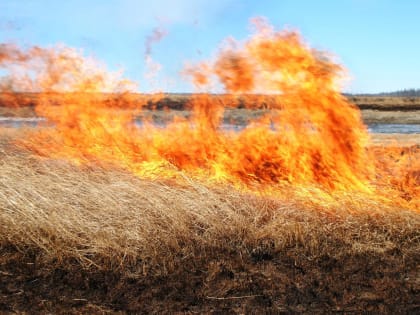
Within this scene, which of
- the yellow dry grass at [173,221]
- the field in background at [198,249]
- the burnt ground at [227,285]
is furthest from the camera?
the yellow dry grass at [173,221]

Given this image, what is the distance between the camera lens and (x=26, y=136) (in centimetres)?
1248

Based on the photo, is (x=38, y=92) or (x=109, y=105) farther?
(x=38, y=92)

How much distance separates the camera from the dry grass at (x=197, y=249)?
20.3ft

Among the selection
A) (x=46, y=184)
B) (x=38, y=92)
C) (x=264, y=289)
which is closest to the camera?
(x=264, y=289)

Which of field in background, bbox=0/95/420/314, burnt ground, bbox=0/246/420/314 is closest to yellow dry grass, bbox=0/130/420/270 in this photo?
field in background, bbox=0/95/420/314

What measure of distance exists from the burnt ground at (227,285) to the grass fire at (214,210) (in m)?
0.02

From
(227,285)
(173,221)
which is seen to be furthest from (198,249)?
(227,285)

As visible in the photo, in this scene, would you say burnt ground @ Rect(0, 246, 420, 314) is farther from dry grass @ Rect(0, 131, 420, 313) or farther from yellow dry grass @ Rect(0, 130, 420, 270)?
yellow dry grass @ Rect(0, 130, 420, 270)

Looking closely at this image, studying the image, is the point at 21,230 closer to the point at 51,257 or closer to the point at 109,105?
the point at 51,257

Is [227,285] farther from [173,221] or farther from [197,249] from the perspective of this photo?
[173,221]

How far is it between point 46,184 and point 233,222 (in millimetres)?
3529

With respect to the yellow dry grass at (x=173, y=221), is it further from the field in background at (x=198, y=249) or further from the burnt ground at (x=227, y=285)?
the burnt ground at (x=227, y=285)

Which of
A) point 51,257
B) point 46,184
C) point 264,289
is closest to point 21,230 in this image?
point 51,257

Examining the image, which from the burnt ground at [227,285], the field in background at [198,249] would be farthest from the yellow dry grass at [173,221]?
the burnt ground at [227,285]
